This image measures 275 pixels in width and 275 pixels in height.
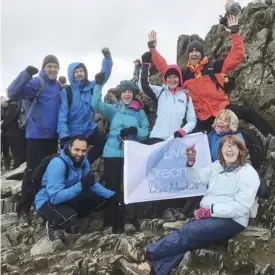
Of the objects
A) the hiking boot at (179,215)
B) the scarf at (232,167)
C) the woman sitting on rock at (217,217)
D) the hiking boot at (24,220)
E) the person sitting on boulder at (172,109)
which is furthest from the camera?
the hiking boot at (24,220)

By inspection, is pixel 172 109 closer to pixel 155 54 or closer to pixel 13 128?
pixel 155 54

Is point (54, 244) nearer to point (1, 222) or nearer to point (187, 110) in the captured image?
point (1, 222)

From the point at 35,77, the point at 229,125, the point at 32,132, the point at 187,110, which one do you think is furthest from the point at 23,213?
the point at 229,125

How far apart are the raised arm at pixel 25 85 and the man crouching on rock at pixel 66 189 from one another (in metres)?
2.23

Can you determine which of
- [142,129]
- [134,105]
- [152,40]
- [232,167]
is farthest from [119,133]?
[232,167]

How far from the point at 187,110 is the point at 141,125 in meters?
1.36

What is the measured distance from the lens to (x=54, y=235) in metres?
11.2

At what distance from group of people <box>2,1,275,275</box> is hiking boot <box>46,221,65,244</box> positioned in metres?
0.03

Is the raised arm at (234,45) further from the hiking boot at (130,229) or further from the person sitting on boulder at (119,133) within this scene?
the hiking boot at (130,229)

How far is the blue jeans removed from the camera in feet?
28.9

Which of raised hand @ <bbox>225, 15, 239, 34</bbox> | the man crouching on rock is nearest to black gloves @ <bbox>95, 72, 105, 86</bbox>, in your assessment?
the man crouching on rock

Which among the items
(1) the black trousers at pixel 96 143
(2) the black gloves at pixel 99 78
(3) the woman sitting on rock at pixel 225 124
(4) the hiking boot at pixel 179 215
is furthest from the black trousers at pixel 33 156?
(3) the woman sitting on rock at pixel 225 124

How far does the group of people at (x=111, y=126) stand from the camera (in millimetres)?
10828

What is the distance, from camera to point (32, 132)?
40.6 ft
